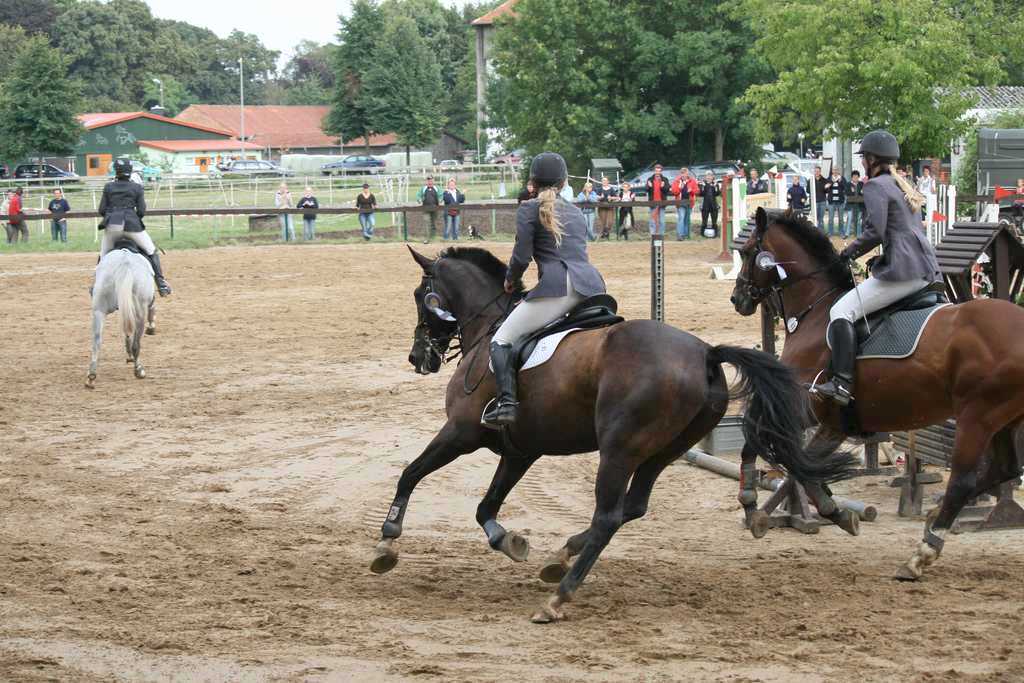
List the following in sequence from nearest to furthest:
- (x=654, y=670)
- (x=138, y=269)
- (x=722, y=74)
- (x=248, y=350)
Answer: (x=654, y=670) < (x=138, y=269) < (x=248, y=350) < (x=722, y=74)

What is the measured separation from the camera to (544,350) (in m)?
7.46

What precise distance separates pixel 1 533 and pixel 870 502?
20.9 feet

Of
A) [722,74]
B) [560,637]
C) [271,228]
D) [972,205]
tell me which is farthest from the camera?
[722,74]

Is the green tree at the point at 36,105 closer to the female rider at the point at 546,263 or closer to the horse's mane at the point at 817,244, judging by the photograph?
the horse's mane at the point at 817,244

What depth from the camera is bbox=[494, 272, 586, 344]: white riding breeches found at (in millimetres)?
7582

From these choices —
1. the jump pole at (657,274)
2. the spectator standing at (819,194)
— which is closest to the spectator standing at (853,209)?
the spectator standing at (819,194)

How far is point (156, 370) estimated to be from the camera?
1579cm

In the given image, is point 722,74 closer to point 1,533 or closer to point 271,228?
point 271,228

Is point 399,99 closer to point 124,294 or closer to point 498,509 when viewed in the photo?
point 124,294

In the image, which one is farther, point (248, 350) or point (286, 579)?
point (248, 350)

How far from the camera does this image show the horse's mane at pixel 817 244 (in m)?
8.75

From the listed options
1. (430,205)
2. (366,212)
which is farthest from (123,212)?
(430,205)

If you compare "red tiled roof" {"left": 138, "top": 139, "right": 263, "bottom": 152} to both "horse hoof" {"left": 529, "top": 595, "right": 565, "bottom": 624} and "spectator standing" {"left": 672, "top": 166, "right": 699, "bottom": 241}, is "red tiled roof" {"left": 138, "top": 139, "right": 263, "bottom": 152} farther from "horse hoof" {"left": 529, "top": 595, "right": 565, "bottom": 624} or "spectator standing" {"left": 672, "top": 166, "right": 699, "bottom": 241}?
"horse hoof" {"left": 529, "top": 595, "right": 565, "bottom": 624}

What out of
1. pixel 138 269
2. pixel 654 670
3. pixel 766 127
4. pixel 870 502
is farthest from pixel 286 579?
pixel 766 127
